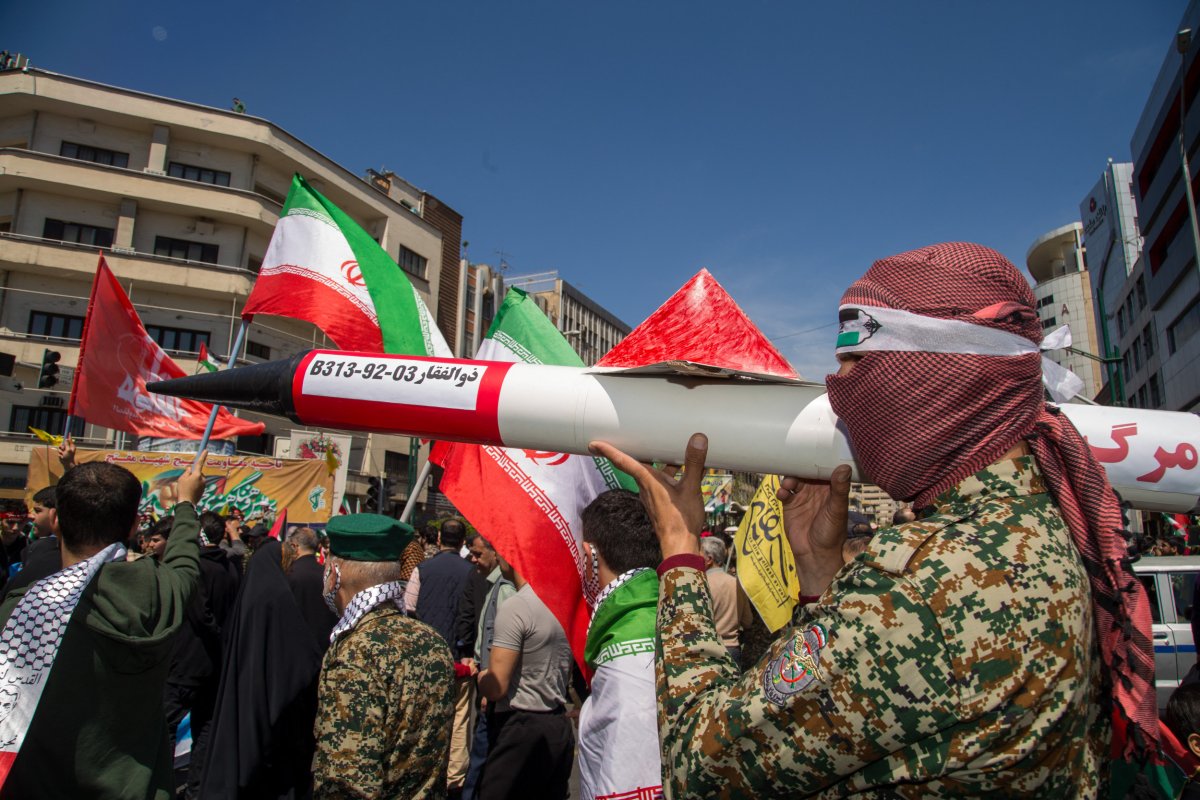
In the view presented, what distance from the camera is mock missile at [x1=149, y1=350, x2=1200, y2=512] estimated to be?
2191 mm

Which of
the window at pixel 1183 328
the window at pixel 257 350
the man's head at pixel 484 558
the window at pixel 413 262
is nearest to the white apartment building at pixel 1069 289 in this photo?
the window at pixel 1183 328

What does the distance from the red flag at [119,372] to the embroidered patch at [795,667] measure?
6.81 metres

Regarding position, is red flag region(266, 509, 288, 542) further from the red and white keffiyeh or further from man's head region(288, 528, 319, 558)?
the red and white keffiyeh

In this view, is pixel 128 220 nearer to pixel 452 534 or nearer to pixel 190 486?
pixel 452 534

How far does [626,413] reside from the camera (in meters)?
2.45

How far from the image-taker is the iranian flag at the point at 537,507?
160 inches

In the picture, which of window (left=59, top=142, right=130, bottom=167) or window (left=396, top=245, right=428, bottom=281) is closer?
window (left=59, top=142, right=130, bottom=167)

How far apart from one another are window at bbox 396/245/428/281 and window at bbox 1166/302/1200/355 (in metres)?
33.3

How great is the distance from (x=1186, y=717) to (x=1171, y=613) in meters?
6.65

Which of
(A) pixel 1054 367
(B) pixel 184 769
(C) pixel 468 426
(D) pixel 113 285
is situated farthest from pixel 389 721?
(D) pixel 113 285

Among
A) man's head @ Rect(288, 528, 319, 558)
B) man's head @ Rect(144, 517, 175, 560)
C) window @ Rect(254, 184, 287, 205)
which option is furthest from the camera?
window @ Rect(254, 184, 287, 205)

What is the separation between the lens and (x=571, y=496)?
423 cm

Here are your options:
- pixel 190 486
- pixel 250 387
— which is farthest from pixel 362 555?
pixel 250 387

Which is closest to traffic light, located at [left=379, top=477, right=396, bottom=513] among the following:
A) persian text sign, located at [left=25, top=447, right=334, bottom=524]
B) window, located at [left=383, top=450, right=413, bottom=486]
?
window, located at [left=383, top=450, right=413, bottom=486]
